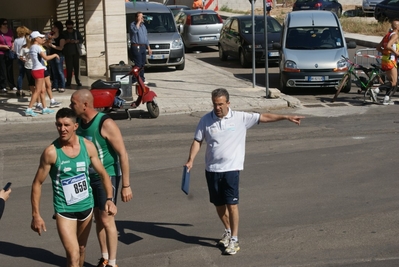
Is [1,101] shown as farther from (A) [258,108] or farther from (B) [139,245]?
(B) [139,245]

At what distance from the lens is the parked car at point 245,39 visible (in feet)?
77.9

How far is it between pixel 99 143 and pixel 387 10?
30.4 metres

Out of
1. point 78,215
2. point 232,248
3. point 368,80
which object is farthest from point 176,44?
point 78,215

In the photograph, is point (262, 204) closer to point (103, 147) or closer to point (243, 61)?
point (103, 147)

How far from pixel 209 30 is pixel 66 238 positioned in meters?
22.8

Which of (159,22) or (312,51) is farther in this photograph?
(159,22)

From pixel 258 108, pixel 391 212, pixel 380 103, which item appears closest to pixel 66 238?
pixel 391 212

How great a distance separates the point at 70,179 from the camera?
6246 millimetres

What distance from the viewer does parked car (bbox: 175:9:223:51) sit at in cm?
2831

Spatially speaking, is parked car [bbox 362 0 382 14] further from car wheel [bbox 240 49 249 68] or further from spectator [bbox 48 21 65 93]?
spectator [bbox 48 21 65 93]

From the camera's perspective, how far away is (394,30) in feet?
55.6

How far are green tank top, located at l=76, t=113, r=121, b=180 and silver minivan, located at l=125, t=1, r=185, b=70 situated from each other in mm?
16238

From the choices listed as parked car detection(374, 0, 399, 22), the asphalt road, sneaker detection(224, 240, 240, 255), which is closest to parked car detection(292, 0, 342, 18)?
parked car detection(374, 0, 399, 22)

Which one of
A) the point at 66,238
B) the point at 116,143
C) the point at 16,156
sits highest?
the point at 116,143
